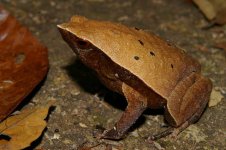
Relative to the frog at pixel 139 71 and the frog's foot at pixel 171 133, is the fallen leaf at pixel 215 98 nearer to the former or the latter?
the frog at pixel 139 71

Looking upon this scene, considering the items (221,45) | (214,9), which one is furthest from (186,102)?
(214,9)

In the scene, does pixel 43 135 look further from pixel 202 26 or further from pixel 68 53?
pixel 202 26

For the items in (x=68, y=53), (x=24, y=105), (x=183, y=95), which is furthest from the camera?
(x=68, y=53)

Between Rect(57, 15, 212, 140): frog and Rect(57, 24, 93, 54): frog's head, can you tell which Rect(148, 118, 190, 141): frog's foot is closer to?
Rect(57, 15, 212, 140): frog

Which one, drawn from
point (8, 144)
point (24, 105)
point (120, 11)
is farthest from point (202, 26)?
point (8, 144)

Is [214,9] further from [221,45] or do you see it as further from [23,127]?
[23,127]

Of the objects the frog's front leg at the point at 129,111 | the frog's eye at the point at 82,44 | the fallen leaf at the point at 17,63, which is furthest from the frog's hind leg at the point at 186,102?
the fallen leaf at the point at 17,63
